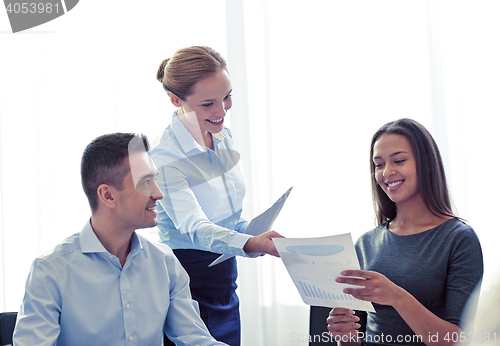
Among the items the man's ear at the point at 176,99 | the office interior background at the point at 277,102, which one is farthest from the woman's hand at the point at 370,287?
the office interior background at the point at 277,102

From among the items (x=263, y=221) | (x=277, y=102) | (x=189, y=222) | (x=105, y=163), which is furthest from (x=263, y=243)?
(x=277, y=102)

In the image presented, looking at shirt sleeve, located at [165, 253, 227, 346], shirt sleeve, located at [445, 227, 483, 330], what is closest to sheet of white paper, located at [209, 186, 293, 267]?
shirt sleeve, located at [165, 253, 227, 346]

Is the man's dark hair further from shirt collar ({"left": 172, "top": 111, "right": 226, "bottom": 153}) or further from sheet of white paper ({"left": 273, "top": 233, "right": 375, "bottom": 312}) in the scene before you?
sheet of white paper ({"left": 273, "top": 233, "right": 375, "bottom": 312})

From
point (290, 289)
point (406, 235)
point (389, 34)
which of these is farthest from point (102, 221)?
point (389, 34)

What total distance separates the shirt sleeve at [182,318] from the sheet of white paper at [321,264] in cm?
26

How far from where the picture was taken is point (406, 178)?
130 centimetres

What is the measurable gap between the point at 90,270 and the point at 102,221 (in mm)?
134

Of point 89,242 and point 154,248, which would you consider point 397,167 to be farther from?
point 89,242

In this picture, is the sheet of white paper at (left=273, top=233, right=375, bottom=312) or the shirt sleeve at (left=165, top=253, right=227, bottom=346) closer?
the sheet of white paper at (left=273, top=233, right=375, bottom=312)

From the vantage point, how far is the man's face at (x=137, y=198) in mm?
1101

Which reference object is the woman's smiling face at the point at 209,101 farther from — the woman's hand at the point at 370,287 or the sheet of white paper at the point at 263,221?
the woman's hand at the point at 370,287

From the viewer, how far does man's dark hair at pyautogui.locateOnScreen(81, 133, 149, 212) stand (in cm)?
111

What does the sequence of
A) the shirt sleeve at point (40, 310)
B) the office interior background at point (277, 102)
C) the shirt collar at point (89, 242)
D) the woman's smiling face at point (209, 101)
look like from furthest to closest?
the office interior background at point (277, 102), the woman's smiling face at point (209, 101), the shirt collar at point (89, 242), the shirt sleeve at point (40, 310)

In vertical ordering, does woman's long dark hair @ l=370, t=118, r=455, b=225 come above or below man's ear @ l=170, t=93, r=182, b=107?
below
